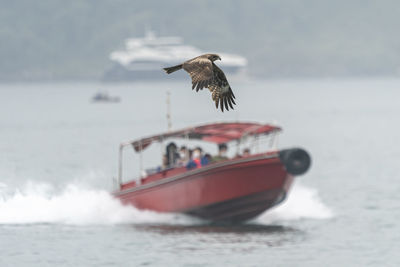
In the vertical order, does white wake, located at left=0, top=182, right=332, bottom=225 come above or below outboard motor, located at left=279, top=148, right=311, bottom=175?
below

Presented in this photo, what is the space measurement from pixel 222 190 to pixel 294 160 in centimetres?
273

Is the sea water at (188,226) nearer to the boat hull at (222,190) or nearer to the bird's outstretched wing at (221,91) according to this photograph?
the boat hull at (222,190)

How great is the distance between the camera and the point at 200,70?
2098 cm

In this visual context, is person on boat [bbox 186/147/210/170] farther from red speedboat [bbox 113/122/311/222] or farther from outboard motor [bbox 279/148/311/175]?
outboard motor [bbox 279/148/311/175]

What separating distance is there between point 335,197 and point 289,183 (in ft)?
45.3

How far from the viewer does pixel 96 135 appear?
10781cm

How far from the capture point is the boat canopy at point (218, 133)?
38.3 meters

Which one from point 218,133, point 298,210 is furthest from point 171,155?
point 298,210

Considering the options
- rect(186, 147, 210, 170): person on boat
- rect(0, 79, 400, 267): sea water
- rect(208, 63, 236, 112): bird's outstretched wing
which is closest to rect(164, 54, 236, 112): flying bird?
rect(208, 63, 236, 112): bird's outstretched wing

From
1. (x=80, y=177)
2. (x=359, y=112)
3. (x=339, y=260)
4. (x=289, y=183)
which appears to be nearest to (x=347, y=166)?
(x=80, y=177)

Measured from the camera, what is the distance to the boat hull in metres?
37.2

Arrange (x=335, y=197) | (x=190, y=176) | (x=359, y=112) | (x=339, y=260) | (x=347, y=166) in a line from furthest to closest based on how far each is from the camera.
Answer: (x=359, y=112)
(x=347, y=166)
(x=335, y=197)
(x=190, y=176)
(x=339, y=260)

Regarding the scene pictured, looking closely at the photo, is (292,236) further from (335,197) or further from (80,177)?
(80,177)

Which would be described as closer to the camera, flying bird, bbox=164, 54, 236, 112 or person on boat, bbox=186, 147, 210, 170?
flying bird, bbox=164, 54, 236, 112
